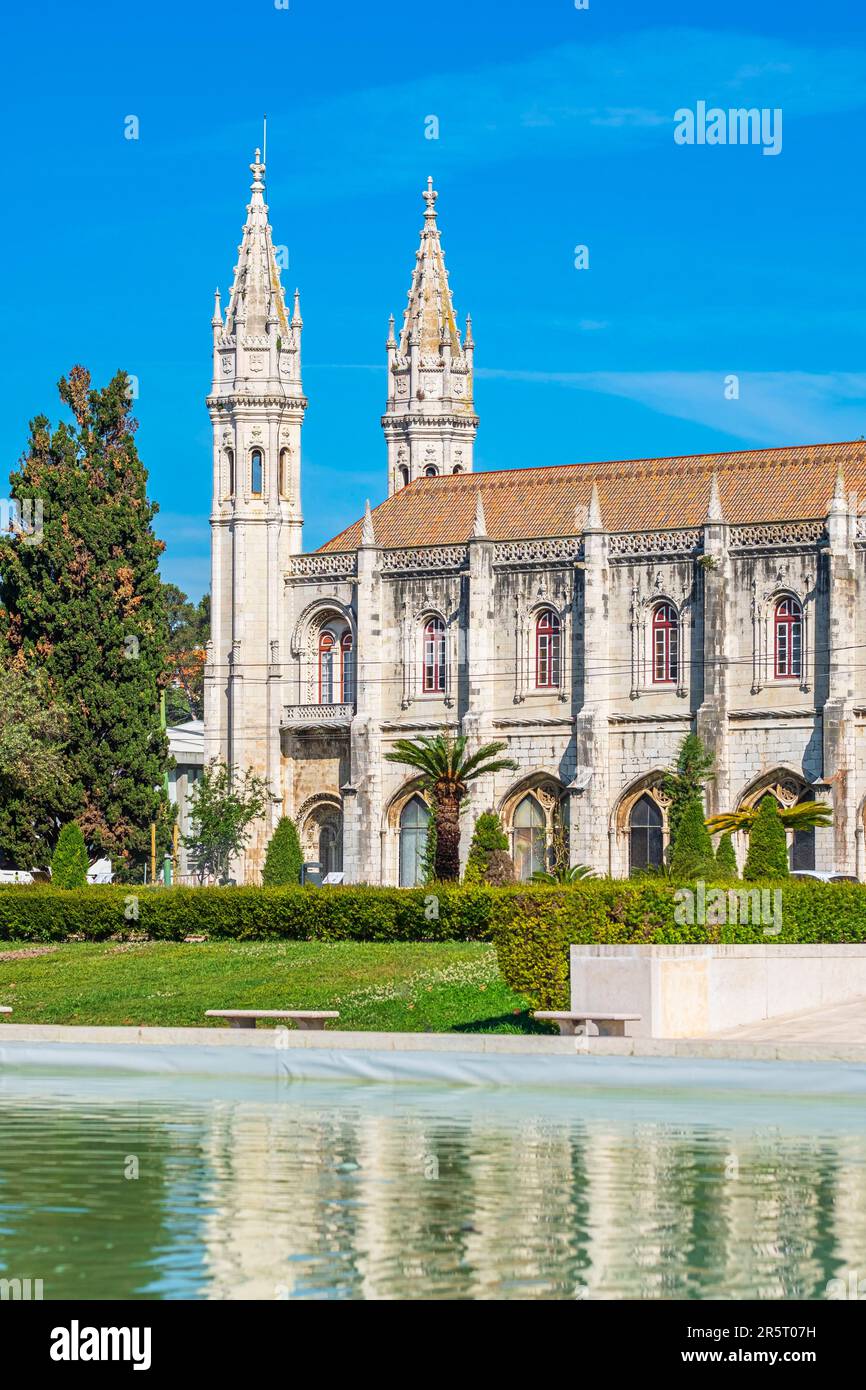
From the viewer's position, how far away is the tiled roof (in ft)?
208

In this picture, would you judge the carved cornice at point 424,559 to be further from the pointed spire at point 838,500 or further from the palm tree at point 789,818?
the palm tree at point 789,818

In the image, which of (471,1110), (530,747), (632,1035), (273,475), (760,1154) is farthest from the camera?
(273,475)

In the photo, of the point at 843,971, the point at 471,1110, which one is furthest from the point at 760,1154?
the point at 843,971

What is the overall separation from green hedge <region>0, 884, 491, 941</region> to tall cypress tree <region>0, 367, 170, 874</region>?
14276 mm

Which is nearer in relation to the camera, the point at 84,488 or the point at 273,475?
the point at 84,488

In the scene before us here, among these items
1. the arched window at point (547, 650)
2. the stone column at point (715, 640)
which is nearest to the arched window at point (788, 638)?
the stone column at point (715, 640)

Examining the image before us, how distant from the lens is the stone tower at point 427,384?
7581 centimetres

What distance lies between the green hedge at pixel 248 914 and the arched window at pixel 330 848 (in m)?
23.6

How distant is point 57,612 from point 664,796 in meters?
16.4

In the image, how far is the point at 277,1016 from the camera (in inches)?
1161

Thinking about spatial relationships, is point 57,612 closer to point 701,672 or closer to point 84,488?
point 84,488

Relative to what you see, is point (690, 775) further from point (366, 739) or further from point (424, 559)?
point (424, 559)

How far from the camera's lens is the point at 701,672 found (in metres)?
62.2

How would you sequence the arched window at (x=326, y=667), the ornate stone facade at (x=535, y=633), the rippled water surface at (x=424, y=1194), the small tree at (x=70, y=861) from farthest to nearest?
the arched window at (x=326, y=667)
the ornate stone facade at (x=535, y=633)
the small tree at (x=70, y=861)
the rippled water surface at (x=424, y=1194)
